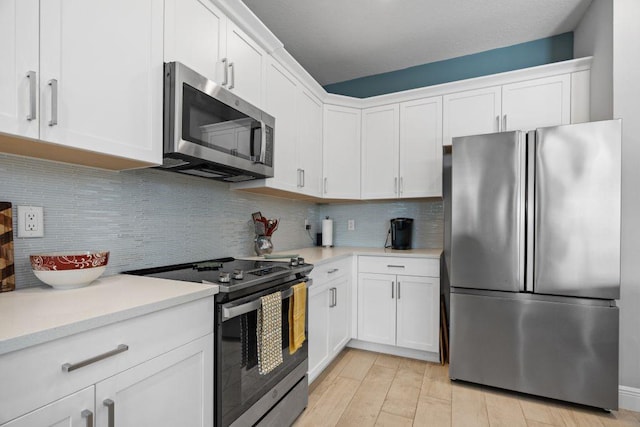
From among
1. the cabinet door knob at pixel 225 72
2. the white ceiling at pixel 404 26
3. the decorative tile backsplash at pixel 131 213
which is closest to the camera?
the decorative tile backsplash at pixel 131 213

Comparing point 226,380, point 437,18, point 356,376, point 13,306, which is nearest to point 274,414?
point 226,380

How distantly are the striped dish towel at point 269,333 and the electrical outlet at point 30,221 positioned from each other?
0.93 m

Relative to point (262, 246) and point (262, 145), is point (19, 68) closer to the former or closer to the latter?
point (262, 145)

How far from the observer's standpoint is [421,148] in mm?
3016

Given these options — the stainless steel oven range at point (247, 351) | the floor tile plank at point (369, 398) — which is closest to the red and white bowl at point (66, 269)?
the stainless steel oven range at point (247, 351)

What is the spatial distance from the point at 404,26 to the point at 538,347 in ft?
8.61

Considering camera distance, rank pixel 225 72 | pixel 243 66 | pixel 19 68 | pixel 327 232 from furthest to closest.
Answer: pixel 327 232 → pixel 243 66 → pixel 225 72 → pixel 19 68

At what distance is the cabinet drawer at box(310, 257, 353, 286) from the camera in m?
2.22

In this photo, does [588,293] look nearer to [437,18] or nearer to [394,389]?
[394,389]

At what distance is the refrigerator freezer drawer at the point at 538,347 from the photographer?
77.5 inches

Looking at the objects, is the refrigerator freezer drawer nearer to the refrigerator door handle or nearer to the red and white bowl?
the refrigerator door handle

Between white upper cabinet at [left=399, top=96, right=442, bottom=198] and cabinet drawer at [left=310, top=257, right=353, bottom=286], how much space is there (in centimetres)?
90

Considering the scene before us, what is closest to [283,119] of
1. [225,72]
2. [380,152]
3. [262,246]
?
[225,72]

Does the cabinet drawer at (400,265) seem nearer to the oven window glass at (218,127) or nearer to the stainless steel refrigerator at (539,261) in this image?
the stainless steel refrigerator at (539,261)
